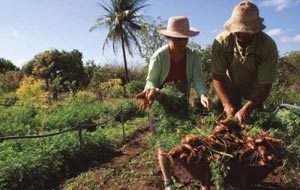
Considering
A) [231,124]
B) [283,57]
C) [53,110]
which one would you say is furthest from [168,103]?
[283,57]

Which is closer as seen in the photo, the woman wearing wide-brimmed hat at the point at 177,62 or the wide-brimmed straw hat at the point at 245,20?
the wide-brimmed straw hat at the point at 245,20

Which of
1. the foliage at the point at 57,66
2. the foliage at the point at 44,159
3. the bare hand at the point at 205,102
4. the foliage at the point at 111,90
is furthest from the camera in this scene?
the foliage at the point at 57,66

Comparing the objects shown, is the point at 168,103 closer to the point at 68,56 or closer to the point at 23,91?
the point at 23,91

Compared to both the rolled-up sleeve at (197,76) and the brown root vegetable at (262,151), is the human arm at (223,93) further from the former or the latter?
the brown root vegetable at (262,151)

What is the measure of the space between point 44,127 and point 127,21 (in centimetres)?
1953

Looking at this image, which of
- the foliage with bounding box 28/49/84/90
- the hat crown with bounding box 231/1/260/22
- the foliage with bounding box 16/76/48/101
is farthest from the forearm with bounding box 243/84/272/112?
the foliage with bounding box 28/49/84/90

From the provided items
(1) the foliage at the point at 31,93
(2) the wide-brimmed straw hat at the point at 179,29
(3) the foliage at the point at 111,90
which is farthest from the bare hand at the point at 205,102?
(3) the foliage at the point at 111,90

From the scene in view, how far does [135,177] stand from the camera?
624cm

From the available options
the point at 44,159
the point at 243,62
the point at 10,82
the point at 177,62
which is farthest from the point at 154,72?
the point at 10,82

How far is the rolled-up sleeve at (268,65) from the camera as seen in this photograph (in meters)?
3.94

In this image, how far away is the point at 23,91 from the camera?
1788 centimetres

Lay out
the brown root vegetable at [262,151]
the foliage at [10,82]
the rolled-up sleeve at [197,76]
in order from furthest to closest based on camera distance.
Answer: the foliage at [10,82] < the rolled-up sleeve at [197,76] < the brown root vegetable at [262,151]

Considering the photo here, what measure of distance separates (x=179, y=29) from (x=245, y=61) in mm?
628

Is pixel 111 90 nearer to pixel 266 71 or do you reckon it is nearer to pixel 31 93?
pixel 31 93
